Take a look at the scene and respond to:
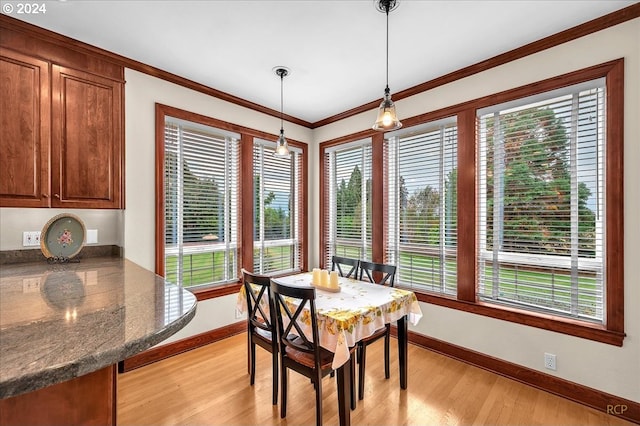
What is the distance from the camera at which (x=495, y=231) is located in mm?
2701

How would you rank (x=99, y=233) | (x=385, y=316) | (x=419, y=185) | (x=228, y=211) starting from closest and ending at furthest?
1. (x=385, y=316)
2. (x=99, y=233)
3. (x=419, y=185)
4. (x=228, y=211)

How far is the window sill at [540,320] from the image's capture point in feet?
6.84

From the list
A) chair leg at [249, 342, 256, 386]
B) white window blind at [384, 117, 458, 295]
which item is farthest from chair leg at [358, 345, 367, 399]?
white window blind at [384, 117, 458, 295]

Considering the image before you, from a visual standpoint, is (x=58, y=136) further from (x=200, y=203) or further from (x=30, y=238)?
(x=200, y=203)

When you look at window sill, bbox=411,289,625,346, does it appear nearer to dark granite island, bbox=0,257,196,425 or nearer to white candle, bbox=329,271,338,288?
white candle, bbox=329,271,338,288

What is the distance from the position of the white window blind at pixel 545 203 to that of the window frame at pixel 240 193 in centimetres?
231

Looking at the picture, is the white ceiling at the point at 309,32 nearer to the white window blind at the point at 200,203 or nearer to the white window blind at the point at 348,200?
the white window blind at the point at 200,203

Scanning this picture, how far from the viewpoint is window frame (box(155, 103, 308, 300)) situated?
2.84 meters

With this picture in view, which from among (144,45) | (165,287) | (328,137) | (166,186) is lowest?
(165,287)

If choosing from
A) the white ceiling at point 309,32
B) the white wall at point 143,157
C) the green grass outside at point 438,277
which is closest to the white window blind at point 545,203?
the green grass outside at point 438,277

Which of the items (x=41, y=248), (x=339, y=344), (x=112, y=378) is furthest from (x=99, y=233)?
(x=339, y=344)

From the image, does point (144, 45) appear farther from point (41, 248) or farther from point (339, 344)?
point (339, 344)

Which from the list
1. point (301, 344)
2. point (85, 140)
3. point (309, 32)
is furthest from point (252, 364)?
point (309, 32)

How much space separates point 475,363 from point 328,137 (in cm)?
315
